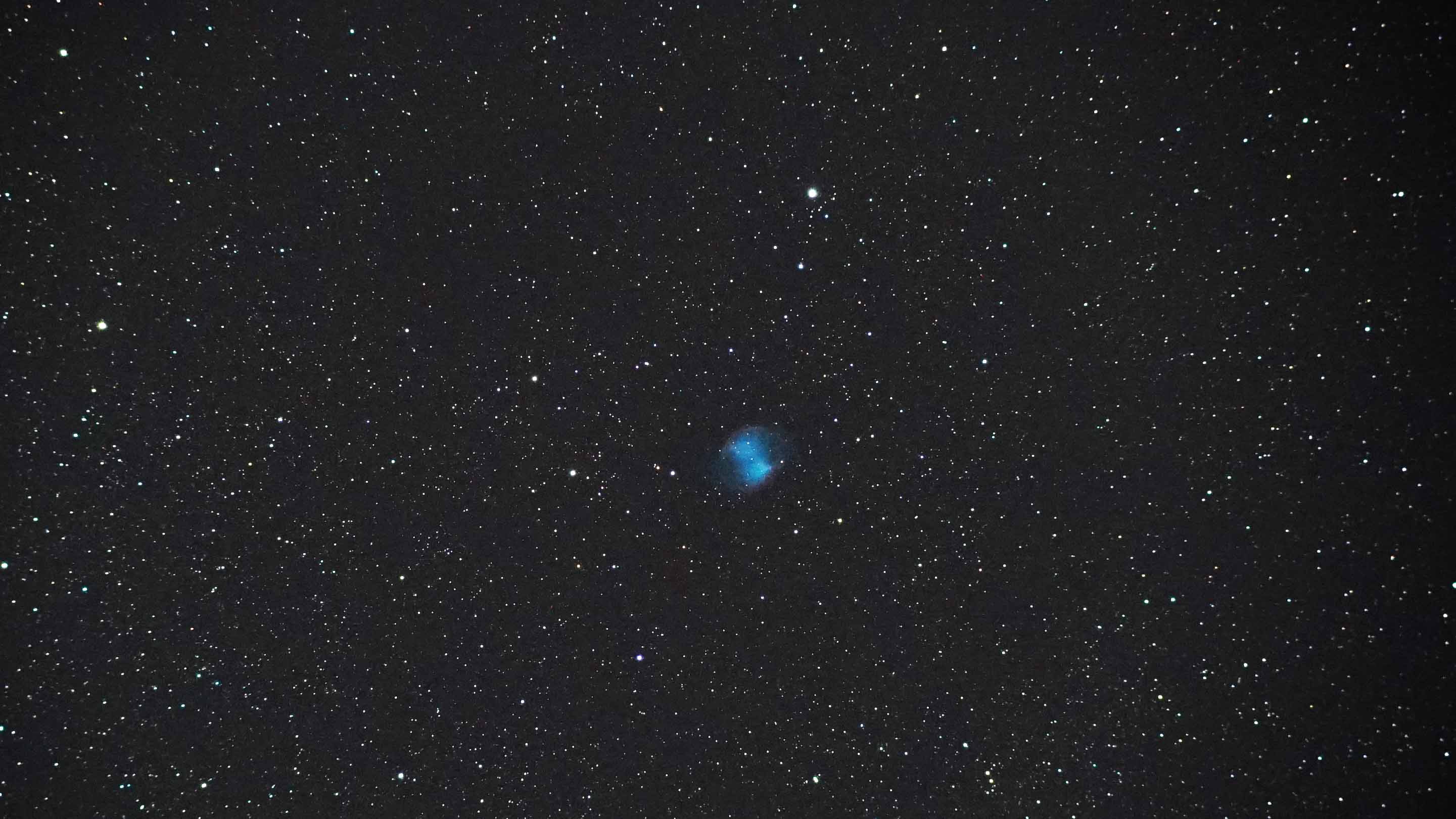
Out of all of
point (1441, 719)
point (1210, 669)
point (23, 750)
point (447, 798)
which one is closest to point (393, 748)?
point (447, 798)

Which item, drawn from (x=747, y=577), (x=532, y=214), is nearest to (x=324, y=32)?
(x=532, y=214)

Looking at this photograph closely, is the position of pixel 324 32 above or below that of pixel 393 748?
above

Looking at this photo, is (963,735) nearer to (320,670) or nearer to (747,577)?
(747,577)

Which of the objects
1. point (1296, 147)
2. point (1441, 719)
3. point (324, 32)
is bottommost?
point (1441, 719)
